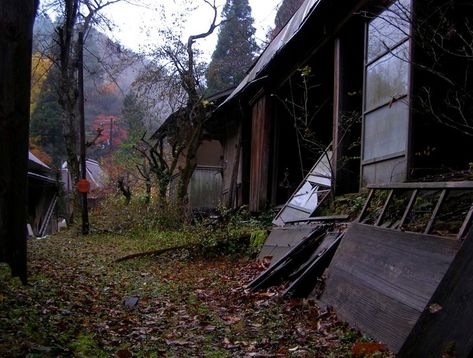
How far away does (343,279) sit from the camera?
4.33 meters

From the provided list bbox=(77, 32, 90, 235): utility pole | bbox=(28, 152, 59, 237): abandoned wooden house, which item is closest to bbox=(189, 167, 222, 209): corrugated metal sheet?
bbox=(77, 32, 90, 235): utility pole

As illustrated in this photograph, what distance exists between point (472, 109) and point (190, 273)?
5.05 metres

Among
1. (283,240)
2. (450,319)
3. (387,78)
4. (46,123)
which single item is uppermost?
(46,123)

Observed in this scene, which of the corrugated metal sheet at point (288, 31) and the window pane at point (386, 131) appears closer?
the window pane at point (386, 131)

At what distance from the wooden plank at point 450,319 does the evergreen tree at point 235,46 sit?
84.5 feet

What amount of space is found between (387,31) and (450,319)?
4.65 m

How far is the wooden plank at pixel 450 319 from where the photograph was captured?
2.59 metres

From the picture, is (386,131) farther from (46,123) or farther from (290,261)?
(46,123)

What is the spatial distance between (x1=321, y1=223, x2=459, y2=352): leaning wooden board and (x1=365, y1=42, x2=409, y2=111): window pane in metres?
2.25

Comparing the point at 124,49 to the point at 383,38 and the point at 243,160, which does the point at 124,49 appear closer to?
the point at 243,160

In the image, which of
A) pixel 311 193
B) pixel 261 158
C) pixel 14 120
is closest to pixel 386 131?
pixel 311 193

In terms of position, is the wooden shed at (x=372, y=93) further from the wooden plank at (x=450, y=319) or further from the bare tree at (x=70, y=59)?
the bare tree at (x=70, y=59)

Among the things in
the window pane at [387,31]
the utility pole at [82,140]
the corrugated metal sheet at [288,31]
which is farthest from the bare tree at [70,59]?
the window pane at [387,31]

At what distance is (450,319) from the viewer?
267 cm
